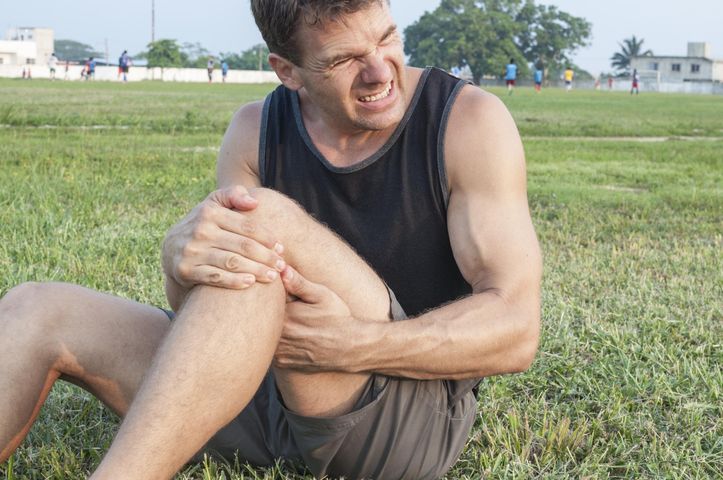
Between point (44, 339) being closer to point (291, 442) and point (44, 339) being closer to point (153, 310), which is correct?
point (153, 310)

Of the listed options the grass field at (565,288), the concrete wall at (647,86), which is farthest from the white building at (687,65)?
the grass field at (565,288)

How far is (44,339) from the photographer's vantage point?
2588 millimetres

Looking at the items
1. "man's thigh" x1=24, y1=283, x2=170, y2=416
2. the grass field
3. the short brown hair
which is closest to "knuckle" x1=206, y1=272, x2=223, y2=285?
"man's thigh" x1=24, y1=283, x2=170, y2=416

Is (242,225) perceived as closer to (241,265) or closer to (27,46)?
(241,265)

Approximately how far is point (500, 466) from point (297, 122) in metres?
1.15

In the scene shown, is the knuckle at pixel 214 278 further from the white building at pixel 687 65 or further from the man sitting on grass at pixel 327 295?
the white building at pixel 687 65

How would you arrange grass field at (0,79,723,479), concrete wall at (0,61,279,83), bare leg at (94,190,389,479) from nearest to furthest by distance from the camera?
bare leg at (94,190,389,479), grass field at (0,79,723,479), concrete wall at (0,61,279,83)

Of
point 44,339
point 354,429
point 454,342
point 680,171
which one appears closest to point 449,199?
point 454,342

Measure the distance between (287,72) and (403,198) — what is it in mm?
617

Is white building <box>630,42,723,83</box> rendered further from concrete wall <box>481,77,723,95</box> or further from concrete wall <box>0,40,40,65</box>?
concrete wall <box>0,40,40,65</box>

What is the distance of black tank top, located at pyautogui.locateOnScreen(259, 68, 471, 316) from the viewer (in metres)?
2.71

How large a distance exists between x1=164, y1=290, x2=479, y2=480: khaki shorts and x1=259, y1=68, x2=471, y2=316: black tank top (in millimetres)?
205

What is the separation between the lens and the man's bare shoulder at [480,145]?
2.67 metres

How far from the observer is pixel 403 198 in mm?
2697
